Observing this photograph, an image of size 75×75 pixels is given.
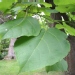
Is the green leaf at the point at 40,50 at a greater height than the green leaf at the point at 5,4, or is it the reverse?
the green leaf at the point at 5,4

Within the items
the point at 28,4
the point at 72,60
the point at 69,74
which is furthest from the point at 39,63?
the point at 69,74

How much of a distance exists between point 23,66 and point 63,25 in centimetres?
15

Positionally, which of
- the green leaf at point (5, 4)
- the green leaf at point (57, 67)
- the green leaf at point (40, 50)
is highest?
the green leaf at point (5, 4)

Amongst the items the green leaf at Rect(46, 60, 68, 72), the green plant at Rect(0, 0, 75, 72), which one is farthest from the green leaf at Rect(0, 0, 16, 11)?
the green leaf at Rect(46, 60, 68, 72)

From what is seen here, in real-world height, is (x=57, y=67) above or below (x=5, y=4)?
below

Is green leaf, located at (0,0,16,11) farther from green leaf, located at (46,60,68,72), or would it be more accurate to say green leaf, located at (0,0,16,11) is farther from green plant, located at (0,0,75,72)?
green leaf, located at (46,60,68,72)

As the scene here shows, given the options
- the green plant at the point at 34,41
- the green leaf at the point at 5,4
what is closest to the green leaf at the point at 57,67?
the green plant at the point at 34,41

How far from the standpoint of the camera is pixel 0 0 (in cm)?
31

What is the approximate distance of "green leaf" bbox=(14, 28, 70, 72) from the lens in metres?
0.22

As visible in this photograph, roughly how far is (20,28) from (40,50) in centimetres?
5

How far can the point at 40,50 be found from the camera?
240mm

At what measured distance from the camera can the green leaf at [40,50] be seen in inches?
8.8

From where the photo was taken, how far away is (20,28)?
10.3 inches

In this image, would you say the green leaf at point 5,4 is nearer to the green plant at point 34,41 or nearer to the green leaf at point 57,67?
the green plant at point 34,41
